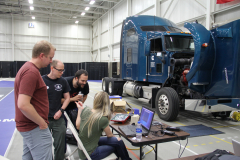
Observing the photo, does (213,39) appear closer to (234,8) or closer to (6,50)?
(234,8)

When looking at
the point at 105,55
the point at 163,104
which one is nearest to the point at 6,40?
the point at 105,55

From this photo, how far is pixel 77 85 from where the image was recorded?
149 inches

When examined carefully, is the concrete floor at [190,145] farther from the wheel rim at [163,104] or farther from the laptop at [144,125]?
the laptop at [144,125]

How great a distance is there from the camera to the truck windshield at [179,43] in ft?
21.0

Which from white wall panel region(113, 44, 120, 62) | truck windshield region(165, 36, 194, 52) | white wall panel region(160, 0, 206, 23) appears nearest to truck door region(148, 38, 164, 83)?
truck windshield region(165, 36, 194, 52)

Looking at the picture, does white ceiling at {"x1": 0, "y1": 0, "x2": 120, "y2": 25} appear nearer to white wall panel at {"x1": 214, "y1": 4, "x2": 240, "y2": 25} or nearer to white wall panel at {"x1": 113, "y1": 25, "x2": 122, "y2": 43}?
white wall panel at {"x1": 113, "y1": 25, "x2": 122, "y2": 43}

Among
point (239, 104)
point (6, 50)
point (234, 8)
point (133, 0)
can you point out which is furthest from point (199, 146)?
point (6, 50)

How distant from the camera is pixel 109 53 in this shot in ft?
81.7

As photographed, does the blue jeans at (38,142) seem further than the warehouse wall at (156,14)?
No

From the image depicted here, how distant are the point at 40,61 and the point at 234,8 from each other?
10.9 m

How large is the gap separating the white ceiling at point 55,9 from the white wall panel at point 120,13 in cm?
92

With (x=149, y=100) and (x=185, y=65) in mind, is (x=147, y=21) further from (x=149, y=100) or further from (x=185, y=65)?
(x=149, y=100)

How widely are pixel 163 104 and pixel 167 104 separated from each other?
0.59 feet

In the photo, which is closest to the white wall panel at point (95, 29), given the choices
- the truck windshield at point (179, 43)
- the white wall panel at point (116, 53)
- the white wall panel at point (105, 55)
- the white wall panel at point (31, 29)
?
the white wall panel at point (105, 55)
